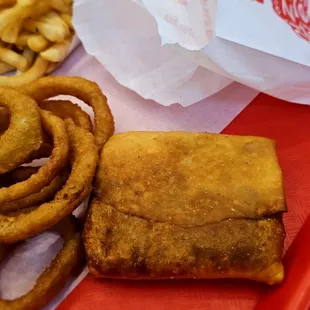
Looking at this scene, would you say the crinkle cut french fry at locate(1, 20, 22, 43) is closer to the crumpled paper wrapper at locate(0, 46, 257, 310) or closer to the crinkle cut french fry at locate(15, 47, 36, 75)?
the crinkle cut french fry at locate(15, 47, 36, 75)

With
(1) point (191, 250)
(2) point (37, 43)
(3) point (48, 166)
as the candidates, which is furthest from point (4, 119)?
(1) point (191, 250)

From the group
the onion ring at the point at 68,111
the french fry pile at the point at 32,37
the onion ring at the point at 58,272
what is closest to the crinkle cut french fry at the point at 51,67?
the french fry pile at the point at 32,37

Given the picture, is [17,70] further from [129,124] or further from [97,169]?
[97,169]

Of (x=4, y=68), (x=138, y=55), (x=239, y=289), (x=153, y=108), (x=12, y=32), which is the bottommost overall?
(x=239, y=289)

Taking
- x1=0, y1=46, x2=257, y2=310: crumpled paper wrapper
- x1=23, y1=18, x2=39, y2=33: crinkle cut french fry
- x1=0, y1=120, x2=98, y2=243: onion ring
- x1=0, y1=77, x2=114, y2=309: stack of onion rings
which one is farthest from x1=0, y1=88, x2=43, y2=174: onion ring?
x1=23, y1=18, x2=39, y2=33: crinkle cut french fry

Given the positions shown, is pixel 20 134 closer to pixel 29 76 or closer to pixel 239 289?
pixel 29 76

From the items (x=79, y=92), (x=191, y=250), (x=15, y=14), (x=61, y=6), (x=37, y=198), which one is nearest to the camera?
(x=191, y=250)

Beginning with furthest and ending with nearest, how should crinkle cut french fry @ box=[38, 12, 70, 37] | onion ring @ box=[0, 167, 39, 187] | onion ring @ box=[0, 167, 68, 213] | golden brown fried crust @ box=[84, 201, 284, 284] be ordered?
crinkle cut french fry @ box=[38, 12, 70, 37] → onion ring @ box=[0, 167, 39, 187] → onion ring @ box=[0, 167, 68, 213] → golden brown fried crust @ box=[84, 201, 284, 284]

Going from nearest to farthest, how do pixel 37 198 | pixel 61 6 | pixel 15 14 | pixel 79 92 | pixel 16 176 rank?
pixel 37 198 < pixel 16 176 < pixel 79 92 < pixel 15 14 < pixel 61 6

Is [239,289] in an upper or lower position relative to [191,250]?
lower
